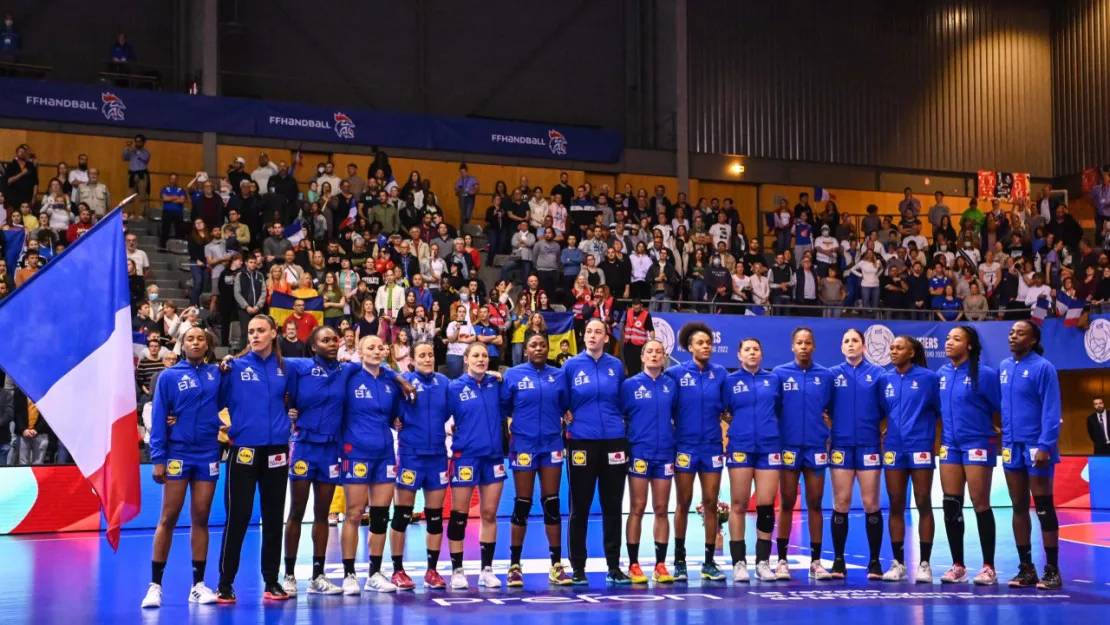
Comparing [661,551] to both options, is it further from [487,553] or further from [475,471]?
[475,471]

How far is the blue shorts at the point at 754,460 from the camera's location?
1160cm

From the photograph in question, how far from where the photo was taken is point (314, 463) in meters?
10.8

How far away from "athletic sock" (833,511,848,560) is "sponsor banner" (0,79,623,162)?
2058 centimetres

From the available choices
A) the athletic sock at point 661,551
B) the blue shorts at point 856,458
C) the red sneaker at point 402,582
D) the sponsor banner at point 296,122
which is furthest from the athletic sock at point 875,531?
the sponsor banner at point 296,122

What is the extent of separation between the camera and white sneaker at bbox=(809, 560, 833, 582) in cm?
1159

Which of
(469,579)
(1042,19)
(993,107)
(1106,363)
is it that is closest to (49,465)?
(469,579)

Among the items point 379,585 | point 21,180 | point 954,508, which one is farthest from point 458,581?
point 21,180

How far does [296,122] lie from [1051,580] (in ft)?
74.2

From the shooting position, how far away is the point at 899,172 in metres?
37.0

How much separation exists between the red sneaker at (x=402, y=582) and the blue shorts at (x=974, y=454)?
5225 mm

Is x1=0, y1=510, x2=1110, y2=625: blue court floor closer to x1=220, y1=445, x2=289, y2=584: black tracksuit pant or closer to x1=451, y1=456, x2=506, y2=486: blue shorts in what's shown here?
x1=220, y1=445, x2=289, y2=584: black tracksuit pant

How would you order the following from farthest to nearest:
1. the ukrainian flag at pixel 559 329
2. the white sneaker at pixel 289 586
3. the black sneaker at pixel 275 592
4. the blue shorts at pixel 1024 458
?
the ukrainian flag at pixel 559 329, the blue shorts at pixel 1024 458, the white sneaker at pixel 289 586, the black sneaker at pixel 275 592

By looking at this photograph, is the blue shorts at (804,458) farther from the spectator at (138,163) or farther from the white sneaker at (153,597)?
the spectator at (138,163)

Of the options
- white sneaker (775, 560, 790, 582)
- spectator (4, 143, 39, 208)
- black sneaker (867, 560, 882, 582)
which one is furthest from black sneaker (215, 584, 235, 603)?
spectator (4, 143, 39, 208)
